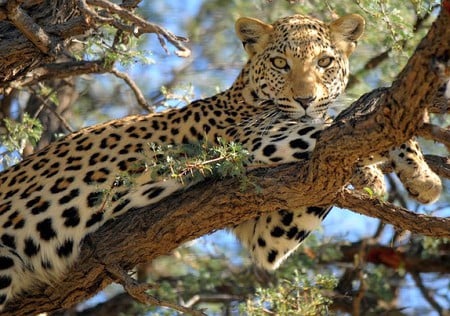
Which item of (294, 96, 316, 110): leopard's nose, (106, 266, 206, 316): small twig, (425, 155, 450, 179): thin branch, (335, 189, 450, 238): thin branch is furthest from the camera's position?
(294, 96, 316, 110): leopard's nose

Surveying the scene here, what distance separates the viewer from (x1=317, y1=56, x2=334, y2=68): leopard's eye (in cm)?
745

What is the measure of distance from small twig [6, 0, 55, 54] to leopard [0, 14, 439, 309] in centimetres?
93

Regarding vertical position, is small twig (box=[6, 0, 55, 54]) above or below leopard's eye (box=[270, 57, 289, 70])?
above

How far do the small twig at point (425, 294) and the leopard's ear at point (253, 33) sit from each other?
3.40 meters

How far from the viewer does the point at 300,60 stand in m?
7.43

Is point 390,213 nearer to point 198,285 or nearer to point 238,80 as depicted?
point 238,80

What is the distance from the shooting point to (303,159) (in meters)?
6.35

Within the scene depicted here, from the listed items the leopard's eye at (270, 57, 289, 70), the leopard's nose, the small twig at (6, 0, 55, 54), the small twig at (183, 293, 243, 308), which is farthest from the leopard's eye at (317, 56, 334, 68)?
the small twig at (183, 293, 243, 308)

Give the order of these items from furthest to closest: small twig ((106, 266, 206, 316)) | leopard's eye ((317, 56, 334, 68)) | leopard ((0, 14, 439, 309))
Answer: leopard's eye ((317, 56, 334, 68))
leopard ((0, 14, 439, 309))
small twig ((106, 266, 206, 316))

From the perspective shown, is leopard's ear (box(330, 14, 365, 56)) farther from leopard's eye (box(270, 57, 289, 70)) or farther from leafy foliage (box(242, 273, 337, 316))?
leafy foliage (box(242, 273, 337, 316))

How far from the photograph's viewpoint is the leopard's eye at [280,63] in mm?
7516

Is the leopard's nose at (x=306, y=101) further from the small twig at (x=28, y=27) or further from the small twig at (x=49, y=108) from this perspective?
the small twig at (x=49, y=108)

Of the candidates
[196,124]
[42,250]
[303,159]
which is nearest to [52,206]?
[42,250]

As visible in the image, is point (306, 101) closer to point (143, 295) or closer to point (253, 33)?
point (253, 33)
